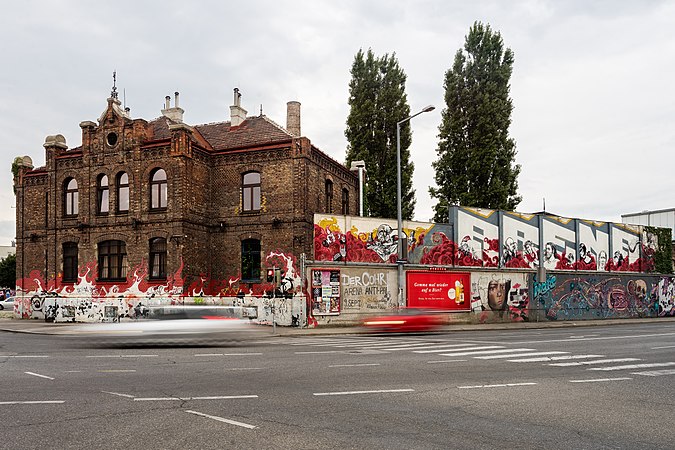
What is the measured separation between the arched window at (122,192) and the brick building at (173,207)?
0.18 feet

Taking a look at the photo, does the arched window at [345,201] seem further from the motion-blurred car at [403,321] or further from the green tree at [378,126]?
the motion-blurred car at [403,321]

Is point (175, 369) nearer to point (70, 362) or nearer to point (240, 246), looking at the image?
point (70, 362)

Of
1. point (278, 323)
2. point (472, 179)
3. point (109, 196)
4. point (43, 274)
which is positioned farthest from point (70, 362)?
point (472, 179)

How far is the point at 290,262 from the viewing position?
101 ft

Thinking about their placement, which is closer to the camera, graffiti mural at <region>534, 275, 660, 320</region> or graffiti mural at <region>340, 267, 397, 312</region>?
graffiti mural at <region>340, 267, 397, 312</region>

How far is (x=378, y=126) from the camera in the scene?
41.7m

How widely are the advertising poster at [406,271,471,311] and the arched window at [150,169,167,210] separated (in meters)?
13.4

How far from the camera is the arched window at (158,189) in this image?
31719 mm

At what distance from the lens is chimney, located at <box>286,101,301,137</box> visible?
3712 cm

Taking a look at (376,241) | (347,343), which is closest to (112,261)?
(376,241)

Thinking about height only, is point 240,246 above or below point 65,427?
above

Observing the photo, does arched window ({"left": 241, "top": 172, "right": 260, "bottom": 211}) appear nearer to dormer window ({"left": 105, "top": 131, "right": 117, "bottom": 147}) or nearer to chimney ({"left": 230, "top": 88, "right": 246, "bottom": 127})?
chimney ({"left": 230, "top": 88, "right": 246, "bottom": 127})

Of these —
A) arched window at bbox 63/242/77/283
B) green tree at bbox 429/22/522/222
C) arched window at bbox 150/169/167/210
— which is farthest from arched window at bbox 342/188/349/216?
arched window at bbox 63/242/77/283

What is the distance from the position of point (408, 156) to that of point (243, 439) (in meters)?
37.7
